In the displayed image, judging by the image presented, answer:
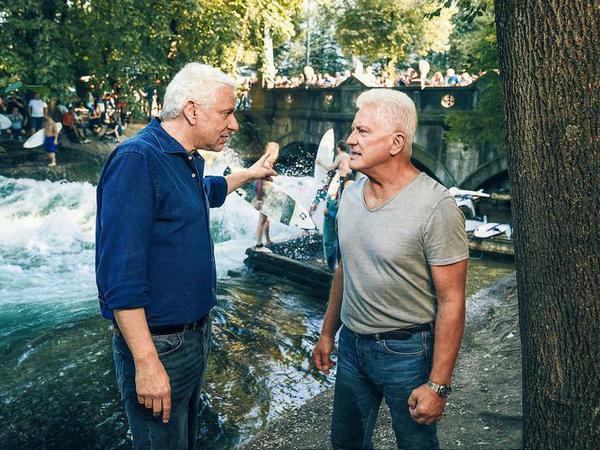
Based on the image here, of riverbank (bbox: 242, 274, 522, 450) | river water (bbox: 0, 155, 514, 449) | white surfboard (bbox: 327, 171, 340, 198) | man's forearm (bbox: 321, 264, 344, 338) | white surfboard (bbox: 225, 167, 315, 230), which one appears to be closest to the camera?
man's forearm (bbox: 321, 264, 344, 338)

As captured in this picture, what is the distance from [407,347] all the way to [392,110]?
2.92ft

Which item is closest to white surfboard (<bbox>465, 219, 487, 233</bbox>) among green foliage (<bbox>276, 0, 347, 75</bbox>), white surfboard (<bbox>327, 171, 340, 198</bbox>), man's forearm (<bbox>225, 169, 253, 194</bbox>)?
white surfboard (<bbox>327, 171, 340, 198</bbox>)

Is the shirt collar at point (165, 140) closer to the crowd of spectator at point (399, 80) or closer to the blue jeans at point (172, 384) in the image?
the blue jeans at point (172, 384)

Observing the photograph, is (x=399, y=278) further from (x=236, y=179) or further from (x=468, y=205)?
(x=468, y=205)

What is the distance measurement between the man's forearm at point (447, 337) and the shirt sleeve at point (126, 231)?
1.05 m

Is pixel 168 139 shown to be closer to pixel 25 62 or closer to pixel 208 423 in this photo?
pixel 208 423

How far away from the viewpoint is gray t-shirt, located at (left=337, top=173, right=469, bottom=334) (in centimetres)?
213

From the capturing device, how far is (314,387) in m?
5.51

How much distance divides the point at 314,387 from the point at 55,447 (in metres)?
2.23

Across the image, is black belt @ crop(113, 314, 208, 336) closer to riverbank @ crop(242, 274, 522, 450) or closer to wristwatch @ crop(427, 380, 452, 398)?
wristwatch @ crop(427, 380, 452, 398)

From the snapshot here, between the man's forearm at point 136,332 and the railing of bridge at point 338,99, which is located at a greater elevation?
the railing of bridge at point 338,99

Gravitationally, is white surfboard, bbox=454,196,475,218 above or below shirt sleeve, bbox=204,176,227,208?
below

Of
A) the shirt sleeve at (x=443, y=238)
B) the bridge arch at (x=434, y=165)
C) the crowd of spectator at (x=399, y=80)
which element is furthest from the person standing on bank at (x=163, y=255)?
the bridge arch at (x=434, y=165)

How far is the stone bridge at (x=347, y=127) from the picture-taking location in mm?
17969
